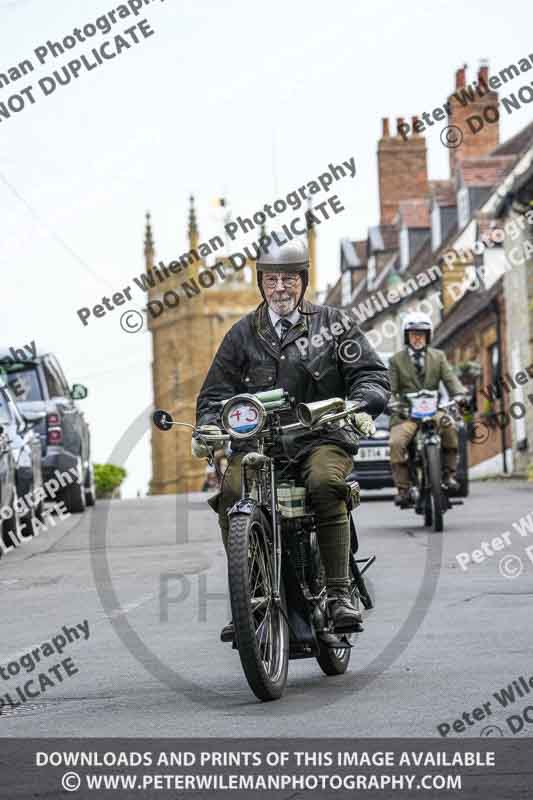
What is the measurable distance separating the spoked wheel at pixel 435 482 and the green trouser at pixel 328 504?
27.7ft

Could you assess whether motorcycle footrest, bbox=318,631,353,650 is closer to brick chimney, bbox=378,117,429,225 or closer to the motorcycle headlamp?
the motorcycle headlamp

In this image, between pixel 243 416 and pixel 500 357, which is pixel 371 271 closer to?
pixel 500 357

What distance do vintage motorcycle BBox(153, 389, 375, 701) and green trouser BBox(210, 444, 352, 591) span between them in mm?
65

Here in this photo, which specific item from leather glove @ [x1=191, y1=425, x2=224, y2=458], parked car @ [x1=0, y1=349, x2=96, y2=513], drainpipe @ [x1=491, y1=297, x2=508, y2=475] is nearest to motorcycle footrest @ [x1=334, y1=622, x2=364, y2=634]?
leather glove @ [x1=191, y1=425, x2=224, y2=458]

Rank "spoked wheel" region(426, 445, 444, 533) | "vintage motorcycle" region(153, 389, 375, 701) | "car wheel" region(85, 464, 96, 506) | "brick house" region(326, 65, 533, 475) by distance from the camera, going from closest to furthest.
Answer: "vintage motorcycle" region(153, 389, 375, 701), "spoked wheel" region(426, 445, 444, 533), "car wheel" region(85, 464, 96, 506), "brick house" region(326, 65, 533, 475)

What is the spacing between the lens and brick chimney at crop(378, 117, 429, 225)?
5812 cm

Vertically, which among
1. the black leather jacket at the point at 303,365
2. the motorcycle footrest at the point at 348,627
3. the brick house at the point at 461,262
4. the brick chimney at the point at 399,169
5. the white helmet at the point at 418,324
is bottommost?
the motorcycle footrest at the point at 348,627

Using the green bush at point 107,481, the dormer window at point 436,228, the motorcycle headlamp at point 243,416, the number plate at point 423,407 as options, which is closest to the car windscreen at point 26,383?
the number plate at point 423,407

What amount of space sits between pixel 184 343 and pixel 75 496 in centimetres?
9545

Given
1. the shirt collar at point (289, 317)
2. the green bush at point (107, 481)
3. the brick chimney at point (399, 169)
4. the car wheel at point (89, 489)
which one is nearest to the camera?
the shirt collar at point (289, 317)

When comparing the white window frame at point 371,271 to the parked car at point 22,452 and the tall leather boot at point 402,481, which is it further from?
the tall leather boot at point 402,481

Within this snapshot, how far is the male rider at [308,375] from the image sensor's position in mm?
6789

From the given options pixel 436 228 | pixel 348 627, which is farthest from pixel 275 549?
pixel 436 228

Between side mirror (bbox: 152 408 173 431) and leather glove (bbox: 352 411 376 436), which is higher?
side mirror (bbox: 152 408 173 431)
